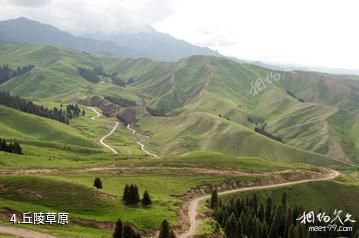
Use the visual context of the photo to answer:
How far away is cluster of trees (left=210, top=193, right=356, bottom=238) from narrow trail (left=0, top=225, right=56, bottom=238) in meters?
46.2

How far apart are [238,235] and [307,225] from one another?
110ft

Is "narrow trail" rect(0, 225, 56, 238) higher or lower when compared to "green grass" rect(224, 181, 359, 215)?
higher

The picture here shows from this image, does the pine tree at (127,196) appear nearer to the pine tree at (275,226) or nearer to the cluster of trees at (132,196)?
the cluster of trees at (132,196)

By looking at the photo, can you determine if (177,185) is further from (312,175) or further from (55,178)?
(312,175)

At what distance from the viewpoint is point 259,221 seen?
115m

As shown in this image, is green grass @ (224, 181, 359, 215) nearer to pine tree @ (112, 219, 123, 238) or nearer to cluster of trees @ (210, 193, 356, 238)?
cluster of trees @ (210, 193, 356, 238)

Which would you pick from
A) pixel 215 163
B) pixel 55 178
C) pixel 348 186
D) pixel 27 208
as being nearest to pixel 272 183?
pixel 215 163

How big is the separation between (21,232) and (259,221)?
207ft

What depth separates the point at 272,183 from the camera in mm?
164000

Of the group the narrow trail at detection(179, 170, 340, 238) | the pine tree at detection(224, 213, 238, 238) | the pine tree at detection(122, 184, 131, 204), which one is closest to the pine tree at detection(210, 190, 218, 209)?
the narrow trail at detection(179, 170, 340, 238)

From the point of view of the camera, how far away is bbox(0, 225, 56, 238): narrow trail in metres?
74.2

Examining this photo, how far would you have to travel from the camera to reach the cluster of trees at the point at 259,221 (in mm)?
106625

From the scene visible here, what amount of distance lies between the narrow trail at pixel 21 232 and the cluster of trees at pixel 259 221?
152 ft

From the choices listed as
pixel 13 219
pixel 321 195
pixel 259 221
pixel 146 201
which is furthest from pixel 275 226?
pixel 13 219
